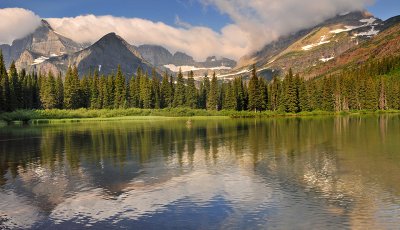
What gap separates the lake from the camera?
19.2 meters

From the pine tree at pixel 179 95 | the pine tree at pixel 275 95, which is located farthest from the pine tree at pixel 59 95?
the pine tree at pixel 275 95

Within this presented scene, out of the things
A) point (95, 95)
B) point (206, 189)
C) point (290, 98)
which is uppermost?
point (95, 95)

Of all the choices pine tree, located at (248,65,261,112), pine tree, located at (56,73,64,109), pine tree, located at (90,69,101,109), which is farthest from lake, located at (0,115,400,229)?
pine tree, located at (56,73,64,109)

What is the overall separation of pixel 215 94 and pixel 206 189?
153 m

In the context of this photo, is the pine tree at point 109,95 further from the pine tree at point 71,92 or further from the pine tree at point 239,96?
the pine tree at point 239,96

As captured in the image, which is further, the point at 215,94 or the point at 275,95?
the point at 215,94

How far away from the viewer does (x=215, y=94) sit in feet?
583

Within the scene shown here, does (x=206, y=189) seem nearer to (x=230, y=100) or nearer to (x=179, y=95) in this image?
(x=230, y=100)

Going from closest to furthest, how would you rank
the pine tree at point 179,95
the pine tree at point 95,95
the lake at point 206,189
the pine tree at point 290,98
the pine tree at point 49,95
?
the lake at point 206,189, the pine tree at point 290,98, the pine tree at point 49,95, the pine tree at point 95,95, the pine tree at point 179,95

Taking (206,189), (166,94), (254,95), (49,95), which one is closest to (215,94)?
(254,95)

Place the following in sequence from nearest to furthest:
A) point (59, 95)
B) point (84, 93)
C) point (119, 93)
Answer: point (119, 93), point (84, 93), point (59, 95)

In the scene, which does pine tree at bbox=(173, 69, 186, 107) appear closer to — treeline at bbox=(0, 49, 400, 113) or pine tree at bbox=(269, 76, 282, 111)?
treeline at bbox=(0, 49, 400, 113)

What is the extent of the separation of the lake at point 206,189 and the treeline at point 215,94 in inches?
4914

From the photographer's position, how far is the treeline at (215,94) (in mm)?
166500
